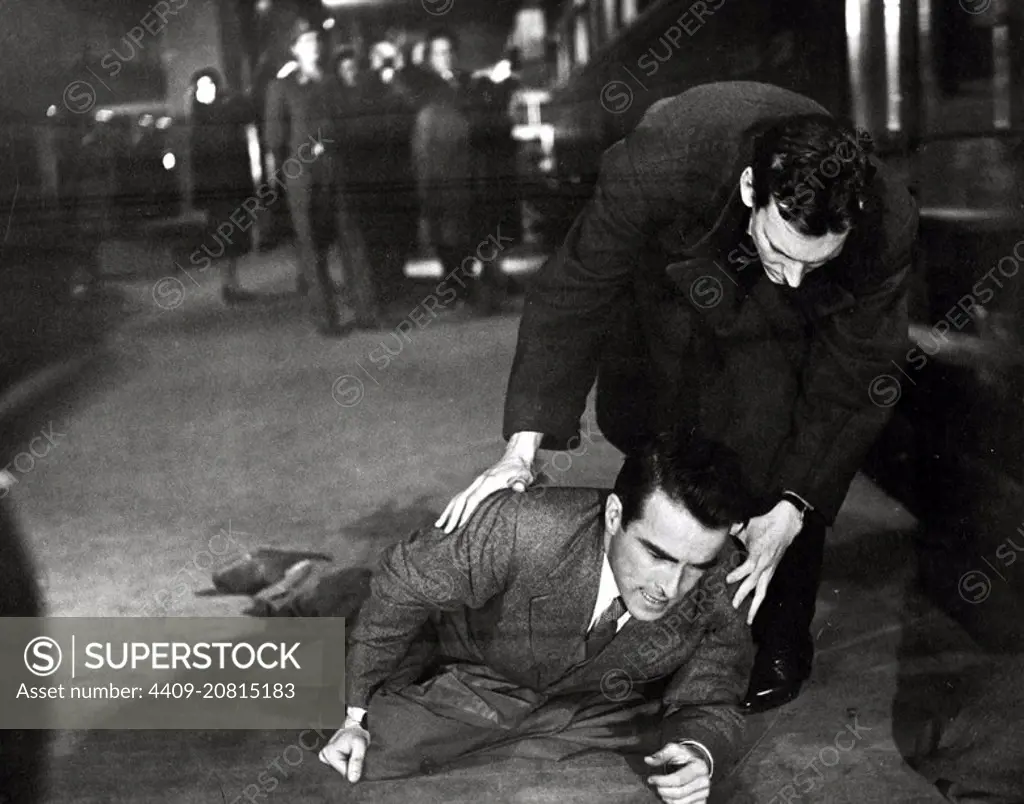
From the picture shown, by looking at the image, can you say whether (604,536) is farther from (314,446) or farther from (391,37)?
(391,37)

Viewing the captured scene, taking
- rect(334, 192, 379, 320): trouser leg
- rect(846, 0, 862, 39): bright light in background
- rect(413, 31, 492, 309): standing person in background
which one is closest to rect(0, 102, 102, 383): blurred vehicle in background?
rect(334, 192, 379, 320): trouser leg

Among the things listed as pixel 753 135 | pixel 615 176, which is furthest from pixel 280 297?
pixel 753 135

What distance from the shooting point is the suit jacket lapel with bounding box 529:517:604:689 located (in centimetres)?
250

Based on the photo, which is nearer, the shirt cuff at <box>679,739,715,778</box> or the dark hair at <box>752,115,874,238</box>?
the dark hair at <box>752,115,874,238</box>

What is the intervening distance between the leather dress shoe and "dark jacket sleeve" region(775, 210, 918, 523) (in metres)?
0.34

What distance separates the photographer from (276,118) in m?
2.56

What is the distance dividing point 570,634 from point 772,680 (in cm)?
50

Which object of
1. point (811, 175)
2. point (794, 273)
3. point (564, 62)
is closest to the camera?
point (811, 175)

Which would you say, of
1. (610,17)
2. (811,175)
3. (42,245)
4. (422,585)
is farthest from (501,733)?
(610,17)

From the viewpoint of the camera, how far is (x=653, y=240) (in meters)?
2.52

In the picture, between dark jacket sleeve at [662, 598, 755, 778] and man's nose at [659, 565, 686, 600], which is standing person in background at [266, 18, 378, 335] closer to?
man's nose at [659, 565, 686, 600]

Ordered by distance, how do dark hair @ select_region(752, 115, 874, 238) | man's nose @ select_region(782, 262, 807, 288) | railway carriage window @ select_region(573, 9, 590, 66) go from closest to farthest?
dark hair @ select_region(752, 115, 874, 238) → man's nose @ select_region(782, 262, 807, 288) → railway carriage window @ select_region(573, 9, 590, 66)

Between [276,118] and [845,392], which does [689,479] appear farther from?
[276,118]

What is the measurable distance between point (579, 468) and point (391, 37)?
3.48ft
